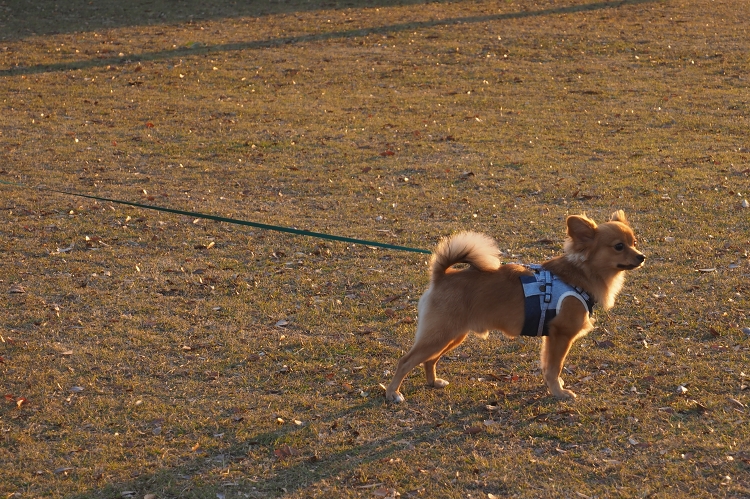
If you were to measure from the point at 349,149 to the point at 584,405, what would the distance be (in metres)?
8.51

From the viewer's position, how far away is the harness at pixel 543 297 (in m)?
5.90

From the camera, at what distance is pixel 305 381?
6438mm

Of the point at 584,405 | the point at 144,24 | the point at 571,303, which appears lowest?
the point at 584,405

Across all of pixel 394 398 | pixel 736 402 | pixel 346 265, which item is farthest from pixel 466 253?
pixel 346 265

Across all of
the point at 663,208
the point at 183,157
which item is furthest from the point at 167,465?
the point at 183,157

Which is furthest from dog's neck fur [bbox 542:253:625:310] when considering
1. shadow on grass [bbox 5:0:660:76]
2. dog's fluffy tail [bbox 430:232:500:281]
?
shadow on grass [bbox 5:0:660:76]

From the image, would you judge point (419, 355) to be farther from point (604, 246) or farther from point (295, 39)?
point (295, 39)

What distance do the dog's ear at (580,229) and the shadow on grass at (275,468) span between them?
1.67m

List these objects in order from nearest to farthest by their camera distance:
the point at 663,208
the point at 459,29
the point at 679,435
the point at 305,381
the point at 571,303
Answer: the point at 679,435 < the point at 571,303 < the point at 305,381 < the point at 663,208 < the point at 459,29

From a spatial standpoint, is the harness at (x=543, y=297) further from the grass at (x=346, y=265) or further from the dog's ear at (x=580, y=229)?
the grass at (x=346, y=265)

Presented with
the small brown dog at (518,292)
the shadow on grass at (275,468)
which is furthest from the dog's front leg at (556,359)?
the shadow on grass at (275,468)

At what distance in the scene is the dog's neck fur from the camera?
6.02 m

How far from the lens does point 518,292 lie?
5.93m

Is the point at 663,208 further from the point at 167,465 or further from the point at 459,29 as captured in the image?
the point at 459,29
